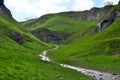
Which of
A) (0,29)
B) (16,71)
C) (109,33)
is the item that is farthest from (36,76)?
(0,29)

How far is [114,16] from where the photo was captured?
183 meters

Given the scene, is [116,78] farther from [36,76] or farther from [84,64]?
[84,64]

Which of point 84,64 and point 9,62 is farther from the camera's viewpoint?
point 84,64

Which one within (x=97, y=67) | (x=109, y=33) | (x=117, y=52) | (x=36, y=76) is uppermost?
(x=109, y=33)

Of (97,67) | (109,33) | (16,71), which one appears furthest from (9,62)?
(109,33)

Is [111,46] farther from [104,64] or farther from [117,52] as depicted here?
[104,64]

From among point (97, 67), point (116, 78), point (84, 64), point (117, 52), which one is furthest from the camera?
point (117, 52)

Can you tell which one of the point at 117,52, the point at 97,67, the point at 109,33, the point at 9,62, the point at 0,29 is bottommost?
the point at 9,62

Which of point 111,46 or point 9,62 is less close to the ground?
point 111,46

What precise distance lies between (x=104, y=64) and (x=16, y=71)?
50102 millimetres

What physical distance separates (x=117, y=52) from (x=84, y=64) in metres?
16.0

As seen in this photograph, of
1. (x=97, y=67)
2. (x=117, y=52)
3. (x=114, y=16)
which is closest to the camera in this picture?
(x=97, y=67)

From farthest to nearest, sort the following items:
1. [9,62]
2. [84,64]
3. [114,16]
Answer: [114,16] → [84,64] → [9,62]

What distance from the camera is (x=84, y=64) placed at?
303 feet
